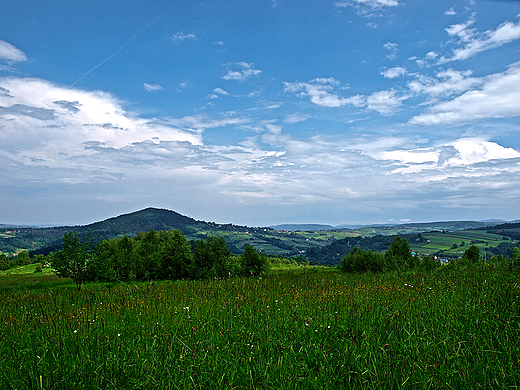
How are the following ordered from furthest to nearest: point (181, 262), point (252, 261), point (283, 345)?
point (252, 261), point (181, 262), point (283, 345)

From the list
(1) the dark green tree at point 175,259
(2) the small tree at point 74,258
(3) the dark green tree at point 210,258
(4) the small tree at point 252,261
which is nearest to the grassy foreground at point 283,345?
(2) the small tree at point 74,258

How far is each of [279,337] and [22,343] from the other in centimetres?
469

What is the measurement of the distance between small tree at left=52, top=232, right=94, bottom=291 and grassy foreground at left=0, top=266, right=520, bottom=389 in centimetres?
937

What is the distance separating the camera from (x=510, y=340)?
4539 millimetres

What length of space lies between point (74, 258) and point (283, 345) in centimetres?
1590

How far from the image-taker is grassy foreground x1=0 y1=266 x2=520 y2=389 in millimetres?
3645

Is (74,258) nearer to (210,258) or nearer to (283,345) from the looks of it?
(210,258)

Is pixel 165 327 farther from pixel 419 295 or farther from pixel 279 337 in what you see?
pixel 419 295

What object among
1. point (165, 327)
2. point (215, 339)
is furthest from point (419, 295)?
point (165, 327)

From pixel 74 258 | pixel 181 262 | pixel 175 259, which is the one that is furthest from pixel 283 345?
pixel 175 259

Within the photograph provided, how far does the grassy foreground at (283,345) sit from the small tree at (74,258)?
30.7 feet

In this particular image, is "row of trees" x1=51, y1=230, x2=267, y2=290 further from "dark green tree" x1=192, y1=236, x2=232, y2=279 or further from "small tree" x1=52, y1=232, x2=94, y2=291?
"small tree" x1=52, y1=232, x2=94, y2=291

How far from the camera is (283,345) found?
474 centimetres

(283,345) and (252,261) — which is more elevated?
(283,345)
